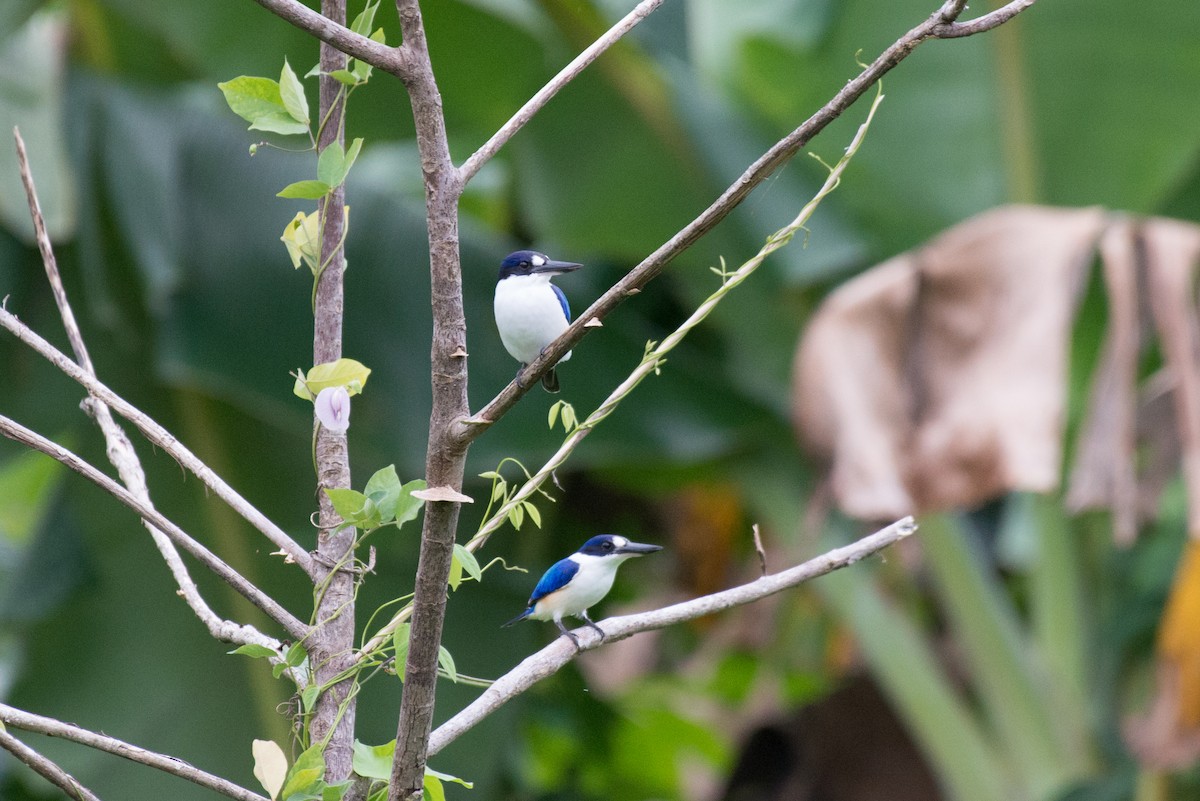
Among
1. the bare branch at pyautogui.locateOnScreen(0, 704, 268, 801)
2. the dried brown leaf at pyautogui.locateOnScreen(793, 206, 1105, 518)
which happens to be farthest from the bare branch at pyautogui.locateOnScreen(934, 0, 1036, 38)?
the dried brown leaf at pyautogui.locateOnScreen(793, 206, 1105, 518)

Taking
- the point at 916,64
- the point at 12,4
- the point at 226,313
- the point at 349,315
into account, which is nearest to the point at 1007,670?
the point at 916,64

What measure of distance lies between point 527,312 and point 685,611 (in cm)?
51

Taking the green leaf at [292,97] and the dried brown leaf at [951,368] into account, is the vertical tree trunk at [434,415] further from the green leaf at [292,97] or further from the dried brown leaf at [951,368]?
the dried brown leaf at [951,368]

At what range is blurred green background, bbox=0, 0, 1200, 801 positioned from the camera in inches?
143

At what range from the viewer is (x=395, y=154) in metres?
6.06

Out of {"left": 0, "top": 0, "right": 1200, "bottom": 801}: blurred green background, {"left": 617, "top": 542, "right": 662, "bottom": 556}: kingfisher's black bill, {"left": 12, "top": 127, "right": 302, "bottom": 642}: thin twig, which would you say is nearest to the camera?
{"left": 12, "top": 127, "right": 302, "bottom": 642}: thin twig

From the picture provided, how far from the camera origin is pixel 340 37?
97cm

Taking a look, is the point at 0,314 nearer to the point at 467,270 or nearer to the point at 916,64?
the point at 467,270

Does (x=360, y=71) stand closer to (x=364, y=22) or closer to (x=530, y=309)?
(x=364, y=22)

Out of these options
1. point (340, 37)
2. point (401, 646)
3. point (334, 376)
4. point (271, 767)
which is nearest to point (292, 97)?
point (340, 37)

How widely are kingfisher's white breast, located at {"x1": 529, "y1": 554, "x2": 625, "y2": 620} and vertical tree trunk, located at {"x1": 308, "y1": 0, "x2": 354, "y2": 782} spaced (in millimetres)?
310

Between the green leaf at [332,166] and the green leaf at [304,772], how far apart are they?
49 cm

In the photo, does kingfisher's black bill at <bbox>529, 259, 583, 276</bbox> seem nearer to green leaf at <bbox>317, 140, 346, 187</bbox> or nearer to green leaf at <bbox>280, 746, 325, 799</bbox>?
green leaf at <bbox>317, 140, 346, 187</bbox>

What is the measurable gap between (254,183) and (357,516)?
2.88 m
